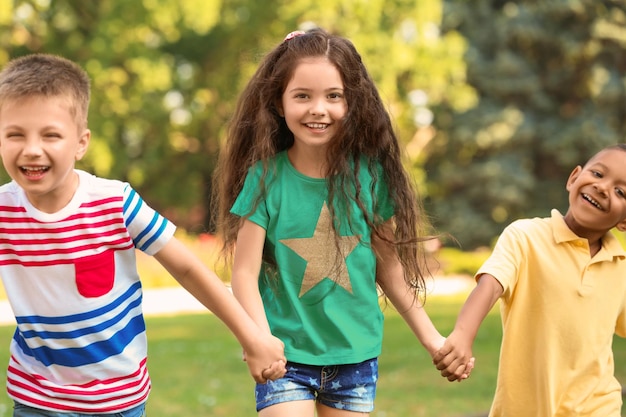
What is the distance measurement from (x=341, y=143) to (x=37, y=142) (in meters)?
1.33

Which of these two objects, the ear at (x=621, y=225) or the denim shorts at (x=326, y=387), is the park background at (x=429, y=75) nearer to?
the ear at (x=621, y=225)

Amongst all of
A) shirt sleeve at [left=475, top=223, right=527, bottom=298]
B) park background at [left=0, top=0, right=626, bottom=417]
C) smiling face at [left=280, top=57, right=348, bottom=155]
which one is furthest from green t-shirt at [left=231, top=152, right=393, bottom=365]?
park background at [left=0, top=0, right=626, bottom=417]

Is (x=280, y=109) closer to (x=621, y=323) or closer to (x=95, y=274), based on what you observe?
(x=95, y=274)

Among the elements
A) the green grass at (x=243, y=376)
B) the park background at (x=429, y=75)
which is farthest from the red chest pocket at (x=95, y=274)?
the park background at (x=429, y=75)

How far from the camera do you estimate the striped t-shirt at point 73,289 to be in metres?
3.44

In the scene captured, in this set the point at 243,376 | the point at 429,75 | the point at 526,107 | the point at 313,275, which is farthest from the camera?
the point at 526,107

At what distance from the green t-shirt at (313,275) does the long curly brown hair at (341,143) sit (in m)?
0.08

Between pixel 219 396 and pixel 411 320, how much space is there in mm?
5275

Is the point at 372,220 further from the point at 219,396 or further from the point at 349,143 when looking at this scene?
the point at 219,396

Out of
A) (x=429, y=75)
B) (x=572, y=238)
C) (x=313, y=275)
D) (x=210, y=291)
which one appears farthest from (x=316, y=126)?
(x=429, y=75)

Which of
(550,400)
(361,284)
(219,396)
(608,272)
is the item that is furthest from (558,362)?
(219,396)

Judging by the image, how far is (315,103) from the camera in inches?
161

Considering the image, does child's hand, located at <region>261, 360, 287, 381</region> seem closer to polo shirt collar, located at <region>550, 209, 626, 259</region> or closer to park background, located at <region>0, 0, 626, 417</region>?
polo shirt collar, located at <region>550, 209, 626, 259</region>

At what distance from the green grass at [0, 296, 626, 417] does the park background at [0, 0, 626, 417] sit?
11.5m
